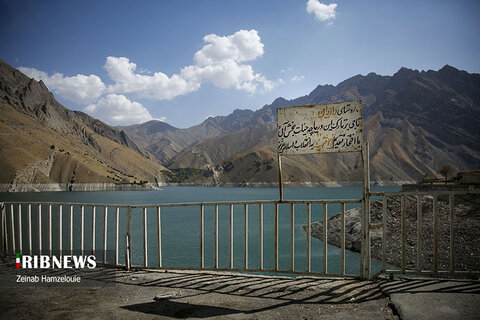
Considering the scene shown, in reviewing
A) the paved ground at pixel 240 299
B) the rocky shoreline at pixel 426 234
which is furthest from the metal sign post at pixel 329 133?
the rocky shoreline at pixel 426 234

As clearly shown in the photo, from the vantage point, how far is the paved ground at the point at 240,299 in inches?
157

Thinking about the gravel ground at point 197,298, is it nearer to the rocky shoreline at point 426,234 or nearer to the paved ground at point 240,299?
the paved ground at point 240,299

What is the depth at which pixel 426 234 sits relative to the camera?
58.6 ft

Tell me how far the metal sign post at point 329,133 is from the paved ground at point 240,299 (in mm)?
956

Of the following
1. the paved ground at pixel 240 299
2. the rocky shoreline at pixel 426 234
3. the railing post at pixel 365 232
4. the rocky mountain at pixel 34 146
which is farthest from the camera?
the rocky mountain at pixel 34 146

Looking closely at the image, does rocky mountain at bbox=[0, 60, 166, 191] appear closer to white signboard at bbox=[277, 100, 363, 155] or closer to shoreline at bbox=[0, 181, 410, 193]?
shoreline at bbox=[0, 181, 410, 193]

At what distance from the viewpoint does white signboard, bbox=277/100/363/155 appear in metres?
5.59

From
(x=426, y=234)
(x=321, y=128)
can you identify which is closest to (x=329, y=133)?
(x=321, y=128)

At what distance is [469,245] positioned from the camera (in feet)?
48.7

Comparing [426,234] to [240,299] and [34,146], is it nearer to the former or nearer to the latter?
[240,299]

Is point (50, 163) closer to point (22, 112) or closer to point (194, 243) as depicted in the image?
point (22, 112)

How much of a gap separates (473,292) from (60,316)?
575 centimetres

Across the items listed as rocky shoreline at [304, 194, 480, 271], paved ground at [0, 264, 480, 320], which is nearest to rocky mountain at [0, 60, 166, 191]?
rocky shoreline at [304, 194, 480, 271]

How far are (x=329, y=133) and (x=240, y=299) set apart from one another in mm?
3285
